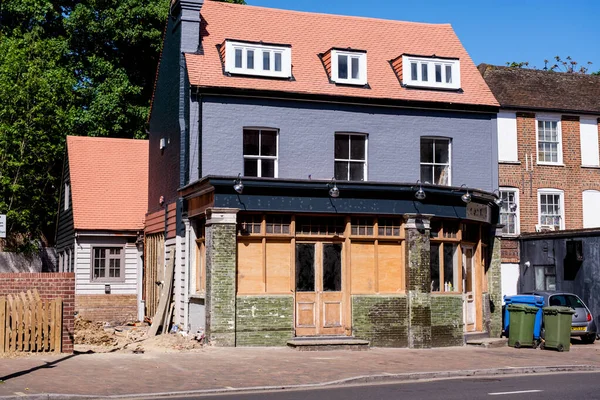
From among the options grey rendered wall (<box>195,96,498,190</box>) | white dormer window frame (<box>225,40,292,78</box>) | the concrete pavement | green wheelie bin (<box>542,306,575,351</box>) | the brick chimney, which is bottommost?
the concrete pavement

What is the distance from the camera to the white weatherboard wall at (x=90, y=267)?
102ft

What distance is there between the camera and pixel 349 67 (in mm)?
25484

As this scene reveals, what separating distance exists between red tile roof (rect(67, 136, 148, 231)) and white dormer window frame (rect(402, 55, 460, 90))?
39.6ft

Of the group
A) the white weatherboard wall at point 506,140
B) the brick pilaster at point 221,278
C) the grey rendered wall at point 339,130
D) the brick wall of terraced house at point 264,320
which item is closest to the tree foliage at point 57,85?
the grey rendered wall at point 339,130

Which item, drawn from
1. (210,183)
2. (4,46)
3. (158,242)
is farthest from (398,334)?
(4,46)

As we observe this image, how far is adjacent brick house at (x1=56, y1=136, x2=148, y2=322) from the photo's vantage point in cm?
3105

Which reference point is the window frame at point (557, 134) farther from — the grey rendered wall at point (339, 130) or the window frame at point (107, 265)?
the window frame at point (107, 265)

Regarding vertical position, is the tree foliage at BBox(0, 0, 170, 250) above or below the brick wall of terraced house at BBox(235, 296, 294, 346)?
above

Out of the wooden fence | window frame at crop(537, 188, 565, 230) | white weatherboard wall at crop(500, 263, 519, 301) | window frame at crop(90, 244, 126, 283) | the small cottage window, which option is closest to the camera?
the wooden fence

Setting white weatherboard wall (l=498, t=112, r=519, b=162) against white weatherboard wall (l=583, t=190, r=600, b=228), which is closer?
white weatherboard wall (l=498, t=112, r=519, b=162)

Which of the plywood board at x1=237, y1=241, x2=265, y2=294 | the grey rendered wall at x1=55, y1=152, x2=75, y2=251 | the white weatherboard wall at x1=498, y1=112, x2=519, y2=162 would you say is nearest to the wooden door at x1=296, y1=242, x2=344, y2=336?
the plywood board at x1=237, y1=241, x2=265, y2=294

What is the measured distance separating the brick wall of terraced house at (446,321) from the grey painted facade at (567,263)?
24.8 feet

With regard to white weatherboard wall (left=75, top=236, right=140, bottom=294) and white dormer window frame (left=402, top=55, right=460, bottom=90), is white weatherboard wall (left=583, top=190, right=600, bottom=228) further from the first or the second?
white weatherboard wall (left=75, top=236, right=140, bottom=294)

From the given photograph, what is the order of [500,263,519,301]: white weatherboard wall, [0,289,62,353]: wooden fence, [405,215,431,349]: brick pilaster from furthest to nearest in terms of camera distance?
1. [500,263,519,301]: white weatherboard wall
2. [405,215,431,349]: brick pilaster
3. [0,289,62,353]: wooden fence
